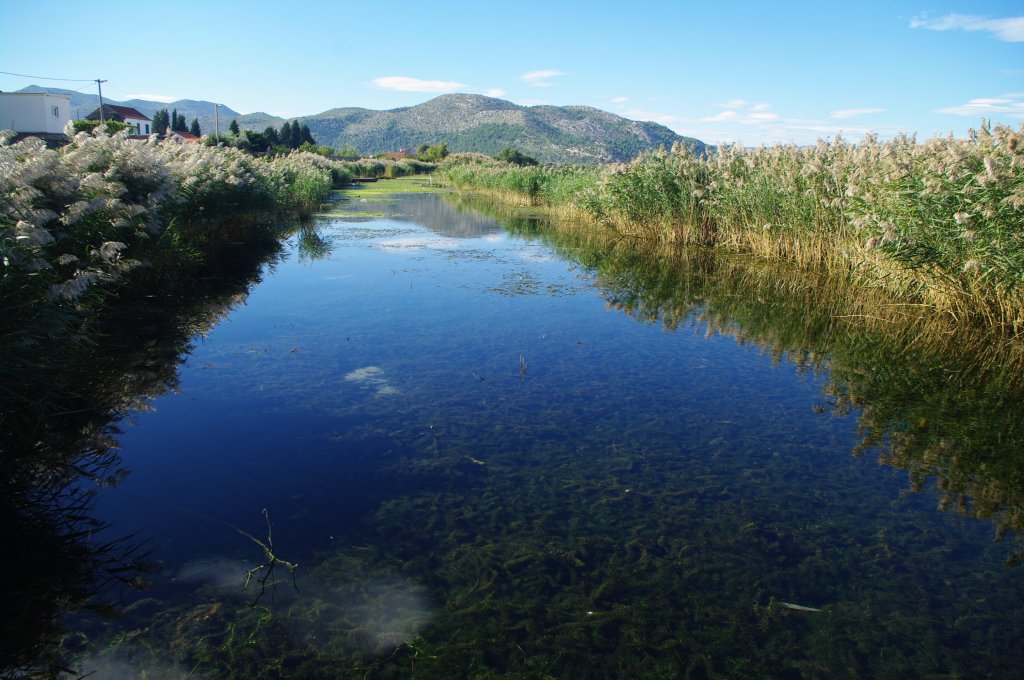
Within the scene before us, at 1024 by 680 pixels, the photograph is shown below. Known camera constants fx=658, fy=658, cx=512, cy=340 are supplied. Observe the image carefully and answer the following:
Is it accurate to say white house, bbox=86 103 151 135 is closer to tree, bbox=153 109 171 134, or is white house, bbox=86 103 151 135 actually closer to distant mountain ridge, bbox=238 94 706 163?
tree, bbox=153 109 171 134

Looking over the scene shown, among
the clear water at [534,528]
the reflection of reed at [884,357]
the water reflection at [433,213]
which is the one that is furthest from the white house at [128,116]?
the clear water at [534,528]

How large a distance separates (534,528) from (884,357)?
17.1ft

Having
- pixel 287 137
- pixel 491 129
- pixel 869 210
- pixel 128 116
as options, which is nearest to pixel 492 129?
pixel 491 129

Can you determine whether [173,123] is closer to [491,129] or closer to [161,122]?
[161,122]

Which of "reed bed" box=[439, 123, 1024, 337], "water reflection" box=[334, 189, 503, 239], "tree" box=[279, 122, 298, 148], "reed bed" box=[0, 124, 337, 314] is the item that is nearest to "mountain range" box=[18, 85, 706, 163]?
"tree" box=[279, 122, 298, 148]

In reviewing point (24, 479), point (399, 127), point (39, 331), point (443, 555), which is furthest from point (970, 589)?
point (399, 127)

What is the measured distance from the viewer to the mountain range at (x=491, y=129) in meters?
138

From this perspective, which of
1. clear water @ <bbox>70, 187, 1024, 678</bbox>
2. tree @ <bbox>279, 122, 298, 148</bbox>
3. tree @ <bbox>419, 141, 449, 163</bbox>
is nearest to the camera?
clear water @ <bbox>70, 187, 1024, 678</bbox>

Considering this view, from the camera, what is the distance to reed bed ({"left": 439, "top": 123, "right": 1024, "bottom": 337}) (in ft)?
22.7

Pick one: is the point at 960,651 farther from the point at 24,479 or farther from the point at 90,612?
the point at 24,479

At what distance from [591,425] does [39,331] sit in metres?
3.98

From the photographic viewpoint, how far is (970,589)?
331cm

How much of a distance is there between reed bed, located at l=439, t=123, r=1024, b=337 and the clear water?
1958 mm

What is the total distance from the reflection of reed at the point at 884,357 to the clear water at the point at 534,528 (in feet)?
0.65
